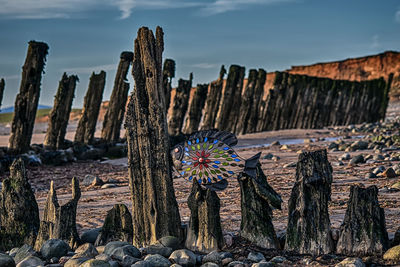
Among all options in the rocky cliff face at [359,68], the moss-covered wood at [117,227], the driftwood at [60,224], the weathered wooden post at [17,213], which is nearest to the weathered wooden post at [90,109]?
the weathered wooden post at [17,213]

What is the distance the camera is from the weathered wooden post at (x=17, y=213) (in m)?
6.04

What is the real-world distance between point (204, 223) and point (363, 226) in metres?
1.47

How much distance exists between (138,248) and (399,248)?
7.98ft

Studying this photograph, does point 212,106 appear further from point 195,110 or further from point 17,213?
point 17,213

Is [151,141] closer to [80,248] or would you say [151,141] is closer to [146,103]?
[146,103]

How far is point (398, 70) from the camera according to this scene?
9088cm

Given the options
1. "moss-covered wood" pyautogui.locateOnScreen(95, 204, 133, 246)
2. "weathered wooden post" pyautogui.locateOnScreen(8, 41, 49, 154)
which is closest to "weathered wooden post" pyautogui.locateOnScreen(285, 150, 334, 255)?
"moss-covered wood" pyautogui.locateOnScreen(95, 204, 133, 246)

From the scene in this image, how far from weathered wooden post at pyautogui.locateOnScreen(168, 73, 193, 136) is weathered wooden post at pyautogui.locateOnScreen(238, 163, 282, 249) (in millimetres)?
13383

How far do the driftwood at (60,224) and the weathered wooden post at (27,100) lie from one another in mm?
8350

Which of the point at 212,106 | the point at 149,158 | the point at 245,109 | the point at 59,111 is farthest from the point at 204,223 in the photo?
the point at 245,109

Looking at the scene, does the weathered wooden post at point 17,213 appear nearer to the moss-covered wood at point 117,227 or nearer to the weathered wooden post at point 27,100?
the moss-covered wood at point 117,227

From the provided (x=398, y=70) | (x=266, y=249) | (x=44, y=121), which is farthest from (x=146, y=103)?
(x=398, y=70)

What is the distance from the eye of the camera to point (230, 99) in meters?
23.0

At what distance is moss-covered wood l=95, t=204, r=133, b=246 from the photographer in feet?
18.1
